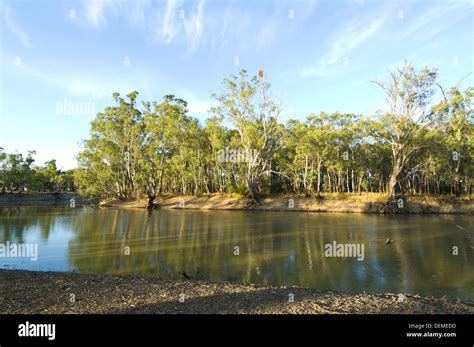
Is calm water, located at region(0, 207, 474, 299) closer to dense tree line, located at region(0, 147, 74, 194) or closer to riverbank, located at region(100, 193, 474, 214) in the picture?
riverbank, located at region(100, 193, 474, 214)

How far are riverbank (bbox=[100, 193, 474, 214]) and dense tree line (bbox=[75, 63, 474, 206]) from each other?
84.1 inches

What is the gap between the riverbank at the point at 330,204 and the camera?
1556 inches

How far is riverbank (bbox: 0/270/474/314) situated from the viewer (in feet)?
22.4

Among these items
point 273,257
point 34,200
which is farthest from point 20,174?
point 273,257

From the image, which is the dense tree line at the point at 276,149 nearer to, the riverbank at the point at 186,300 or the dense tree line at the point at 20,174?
the dense tree line at the point at 20,174

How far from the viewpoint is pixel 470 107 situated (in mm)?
42344

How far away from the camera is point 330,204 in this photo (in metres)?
44.7

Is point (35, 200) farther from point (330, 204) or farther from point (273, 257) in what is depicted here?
point (273, 257)

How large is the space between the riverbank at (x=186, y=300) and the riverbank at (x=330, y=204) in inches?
1416

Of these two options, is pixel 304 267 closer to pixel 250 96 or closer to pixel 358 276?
pixel 358 276

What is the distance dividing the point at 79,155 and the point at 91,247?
174 feet

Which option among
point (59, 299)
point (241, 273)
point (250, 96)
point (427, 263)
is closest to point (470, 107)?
point (250, 96)

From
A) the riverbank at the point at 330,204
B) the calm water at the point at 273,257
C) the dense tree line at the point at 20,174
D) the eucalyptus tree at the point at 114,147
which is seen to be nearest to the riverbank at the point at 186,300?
the calm water at the point at 273,257

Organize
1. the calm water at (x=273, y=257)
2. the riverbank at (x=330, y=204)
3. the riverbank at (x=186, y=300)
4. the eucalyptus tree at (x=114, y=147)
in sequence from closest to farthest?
1. the riverbank at (x=186, y=300)
2. the calm water at (x=273, y=257)
3. the riverbank at (x=330, y=204)
4. the eucalyptus tree at (x=114, y=147)
